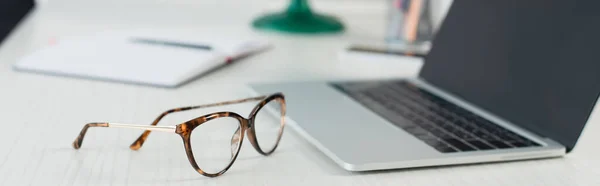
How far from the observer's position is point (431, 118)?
81 cm

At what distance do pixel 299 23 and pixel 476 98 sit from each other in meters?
0.63

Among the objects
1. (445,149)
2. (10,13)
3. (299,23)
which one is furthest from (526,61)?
(10,13)

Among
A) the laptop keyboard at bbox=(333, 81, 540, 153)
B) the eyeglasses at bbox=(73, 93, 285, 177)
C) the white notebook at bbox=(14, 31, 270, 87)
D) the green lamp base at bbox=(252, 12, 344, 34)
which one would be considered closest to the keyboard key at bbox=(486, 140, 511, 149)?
the laptop keyboard at bbox=(333, 81, 540, 153)

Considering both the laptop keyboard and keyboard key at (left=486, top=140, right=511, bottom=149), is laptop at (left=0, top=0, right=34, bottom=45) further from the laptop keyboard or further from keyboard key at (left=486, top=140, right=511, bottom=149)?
keyboard key at (left=486, top=140, right=511, bottom=149)

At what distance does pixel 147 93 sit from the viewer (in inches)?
36.1

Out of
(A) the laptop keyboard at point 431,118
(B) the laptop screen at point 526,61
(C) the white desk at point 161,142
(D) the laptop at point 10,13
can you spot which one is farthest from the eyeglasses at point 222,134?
(D) the laptop at point 10,13

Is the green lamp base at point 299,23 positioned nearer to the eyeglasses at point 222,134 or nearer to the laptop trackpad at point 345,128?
the laptop trackpad at point 345,128

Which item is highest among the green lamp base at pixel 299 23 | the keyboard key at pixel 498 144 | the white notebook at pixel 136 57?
the keyboard key at pixel 498 144

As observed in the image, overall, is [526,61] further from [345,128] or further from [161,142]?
[161,142]

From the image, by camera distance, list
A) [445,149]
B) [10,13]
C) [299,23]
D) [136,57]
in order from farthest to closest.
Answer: [299,23], [10,13], [136,57], [445,149]

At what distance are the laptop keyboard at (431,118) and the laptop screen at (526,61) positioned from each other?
33mm

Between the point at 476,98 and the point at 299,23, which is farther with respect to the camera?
the point at 299,23

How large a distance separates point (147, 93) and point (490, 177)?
0.45 metres

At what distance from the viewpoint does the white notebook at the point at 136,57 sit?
0.98 meters
